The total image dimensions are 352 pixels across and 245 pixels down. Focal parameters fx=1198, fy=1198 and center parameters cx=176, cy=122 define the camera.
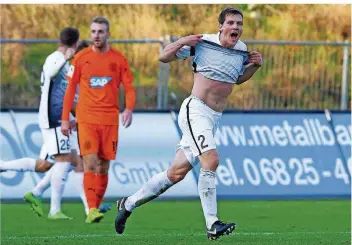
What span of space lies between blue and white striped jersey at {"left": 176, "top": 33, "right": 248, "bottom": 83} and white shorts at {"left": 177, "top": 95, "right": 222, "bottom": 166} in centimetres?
30

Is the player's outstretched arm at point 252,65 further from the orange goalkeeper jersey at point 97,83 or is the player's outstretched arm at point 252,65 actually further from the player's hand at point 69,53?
the player's hand at point 69,53

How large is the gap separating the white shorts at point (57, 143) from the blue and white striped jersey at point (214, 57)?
14.5ft

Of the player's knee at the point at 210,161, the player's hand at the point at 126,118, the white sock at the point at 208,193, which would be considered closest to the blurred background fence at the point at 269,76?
the player's hand at the point at 126,118

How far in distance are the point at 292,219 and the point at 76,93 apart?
3.20 meters

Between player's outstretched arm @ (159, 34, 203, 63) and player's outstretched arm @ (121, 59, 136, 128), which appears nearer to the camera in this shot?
player's outstretched arm @ (159, 34, 203, 63)

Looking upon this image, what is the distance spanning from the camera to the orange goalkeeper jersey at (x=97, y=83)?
1452 cm

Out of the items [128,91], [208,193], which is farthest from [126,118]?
[208,193]

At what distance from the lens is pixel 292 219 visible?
15.1 m

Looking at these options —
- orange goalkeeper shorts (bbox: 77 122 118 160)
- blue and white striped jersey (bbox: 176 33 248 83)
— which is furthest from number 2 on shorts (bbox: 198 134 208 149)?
orange goalkeeper shorts (bbox: 77 122 118 160)

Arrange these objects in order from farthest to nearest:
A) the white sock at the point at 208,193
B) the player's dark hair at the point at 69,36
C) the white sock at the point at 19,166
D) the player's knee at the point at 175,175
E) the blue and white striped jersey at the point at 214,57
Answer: the white sock at the point at 19,166 → the player's dark hair at the point at 69,36 → the player's knee at the point at 175,175 → the blue and white striped jersey at the point at 214,57 → the white sock at the point at 208,193

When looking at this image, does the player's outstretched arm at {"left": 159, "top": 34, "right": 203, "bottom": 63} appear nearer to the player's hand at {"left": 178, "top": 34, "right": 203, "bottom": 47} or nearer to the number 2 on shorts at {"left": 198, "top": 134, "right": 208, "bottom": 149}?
the player's hand at {"left": 178, "top": 34, "right": 203, "bottom": 47}

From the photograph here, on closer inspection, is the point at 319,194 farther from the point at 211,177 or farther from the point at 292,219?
the point at 211,177

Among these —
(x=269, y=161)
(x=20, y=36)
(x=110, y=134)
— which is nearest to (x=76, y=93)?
(x=110, y=134)

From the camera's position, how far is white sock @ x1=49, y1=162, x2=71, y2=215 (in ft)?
50.6
